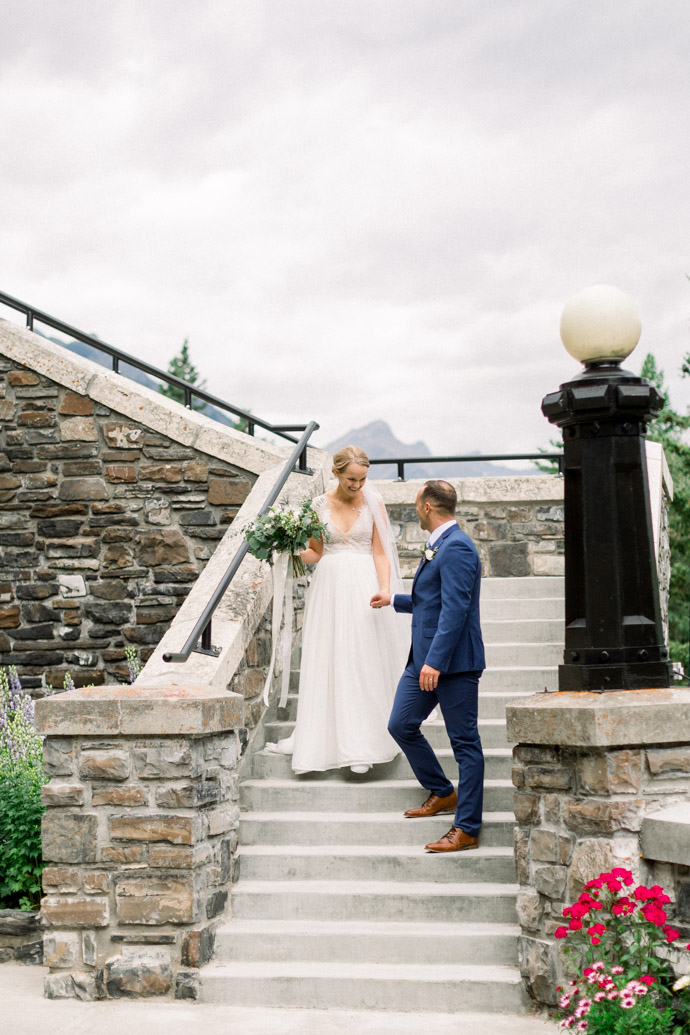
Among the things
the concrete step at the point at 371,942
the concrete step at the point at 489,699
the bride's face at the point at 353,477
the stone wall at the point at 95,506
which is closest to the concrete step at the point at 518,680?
the concrete step at the point at 489,699

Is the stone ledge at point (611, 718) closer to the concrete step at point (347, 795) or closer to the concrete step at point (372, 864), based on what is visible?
the concrete step at point (372, 864)

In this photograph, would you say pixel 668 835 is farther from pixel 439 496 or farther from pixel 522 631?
pixel 522 631

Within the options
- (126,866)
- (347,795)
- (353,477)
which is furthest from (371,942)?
(353,477)

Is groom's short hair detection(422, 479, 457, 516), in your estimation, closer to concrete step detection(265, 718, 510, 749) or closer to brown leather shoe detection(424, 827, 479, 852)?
concrete step detection(265, 718, 510, 749)

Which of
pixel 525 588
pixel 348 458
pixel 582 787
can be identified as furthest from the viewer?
pixel 525 588

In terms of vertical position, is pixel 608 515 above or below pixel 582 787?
above

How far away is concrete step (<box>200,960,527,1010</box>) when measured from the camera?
4699 millimetres

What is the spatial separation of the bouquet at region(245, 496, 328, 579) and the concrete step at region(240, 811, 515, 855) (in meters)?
1.46

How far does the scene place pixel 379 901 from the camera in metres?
5.20

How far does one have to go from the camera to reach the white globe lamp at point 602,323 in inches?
182

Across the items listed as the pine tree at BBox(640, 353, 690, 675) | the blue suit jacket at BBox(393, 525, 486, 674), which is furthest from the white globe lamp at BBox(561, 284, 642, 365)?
the pine tree at BBox(640, 353, 690, 675)

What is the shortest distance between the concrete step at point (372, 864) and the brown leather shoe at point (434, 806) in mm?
160

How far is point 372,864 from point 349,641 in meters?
1.29

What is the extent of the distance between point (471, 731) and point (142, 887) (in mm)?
1698
